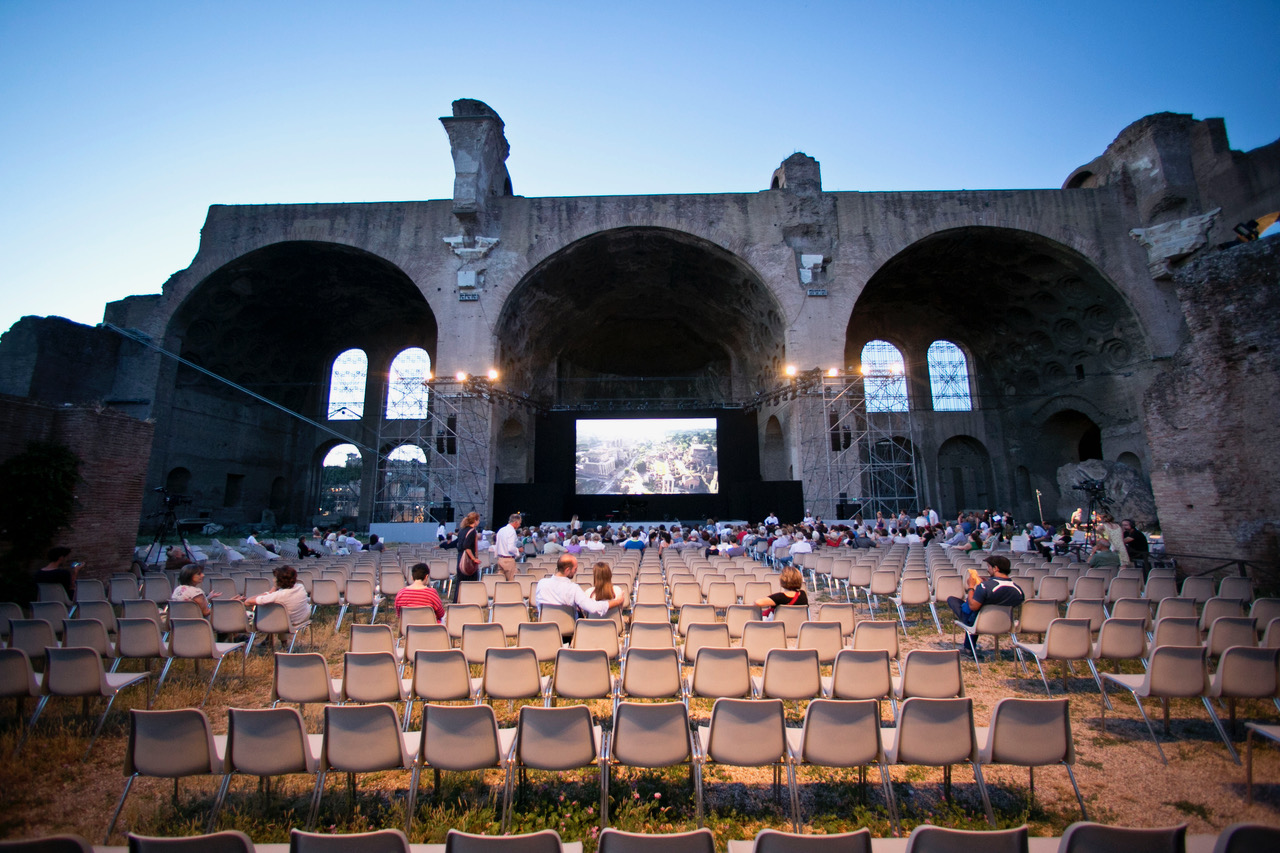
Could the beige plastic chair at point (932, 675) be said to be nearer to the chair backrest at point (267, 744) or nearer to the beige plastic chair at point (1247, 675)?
the beige plastic chair at point (1247, 675)

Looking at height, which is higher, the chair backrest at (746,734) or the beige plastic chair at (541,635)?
the beige plastic chair at (541,635)

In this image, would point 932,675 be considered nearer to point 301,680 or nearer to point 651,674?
point 651,674

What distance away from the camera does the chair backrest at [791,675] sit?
3.60m

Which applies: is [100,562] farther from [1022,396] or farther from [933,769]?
[1022,396]

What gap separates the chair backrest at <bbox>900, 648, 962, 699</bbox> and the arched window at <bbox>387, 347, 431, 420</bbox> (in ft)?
82.6

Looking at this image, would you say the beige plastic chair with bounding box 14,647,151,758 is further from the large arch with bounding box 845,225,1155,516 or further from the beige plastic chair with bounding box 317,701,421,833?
the large arch with bounding box 845,225,1155,516

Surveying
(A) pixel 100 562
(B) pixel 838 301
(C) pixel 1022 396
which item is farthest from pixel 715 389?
(A) pixel 100 562

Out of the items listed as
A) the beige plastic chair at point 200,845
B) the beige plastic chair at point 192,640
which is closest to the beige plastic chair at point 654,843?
the beige plastic chair at point 200,845

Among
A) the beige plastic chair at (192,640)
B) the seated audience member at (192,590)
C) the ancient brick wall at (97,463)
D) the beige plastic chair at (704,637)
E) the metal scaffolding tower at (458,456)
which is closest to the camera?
the beige plastic chair at (704,637)

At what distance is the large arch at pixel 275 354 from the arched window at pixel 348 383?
0.99 ft

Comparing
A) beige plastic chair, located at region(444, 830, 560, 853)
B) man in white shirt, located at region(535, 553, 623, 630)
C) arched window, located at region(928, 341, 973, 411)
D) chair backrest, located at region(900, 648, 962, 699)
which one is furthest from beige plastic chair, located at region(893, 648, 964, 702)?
arched window, located at region(928, 341, 973, 411)

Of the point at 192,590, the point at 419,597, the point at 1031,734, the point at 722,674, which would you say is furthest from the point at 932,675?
the point at 192,590

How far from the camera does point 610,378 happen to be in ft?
88.9

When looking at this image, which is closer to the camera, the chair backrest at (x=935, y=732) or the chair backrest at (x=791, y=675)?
the chair backrest at (x=935, y=732)
